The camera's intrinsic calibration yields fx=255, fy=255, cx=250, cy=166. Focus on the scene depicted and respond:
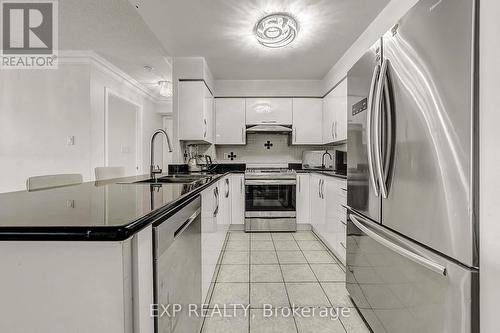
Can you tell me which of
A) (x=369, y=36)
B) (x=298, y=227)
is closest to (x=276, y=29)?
(x=369, y=36)

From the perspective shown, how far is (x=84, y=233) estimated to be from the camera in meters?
0.53

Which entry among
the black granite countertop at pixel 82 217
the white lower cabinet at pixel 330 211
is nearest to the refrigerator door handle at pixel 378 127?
the white lower cabinet at pixel 330 211

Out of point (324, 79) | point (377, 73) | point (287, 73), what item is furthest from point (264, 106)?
point (377, 73)

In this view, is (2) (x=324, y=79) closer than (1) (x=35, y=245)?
No

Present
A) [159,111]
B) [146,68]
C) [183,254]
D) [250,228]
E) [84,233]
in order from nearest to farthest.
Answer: [84,233]
[183,254]
[250,228]
[146,68]
[159,111]

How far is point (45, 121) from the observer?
3627 millimetres

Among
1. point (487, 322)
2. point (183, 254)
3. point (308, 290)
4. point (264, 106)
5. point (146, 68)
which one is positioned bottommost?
point (308, 290)

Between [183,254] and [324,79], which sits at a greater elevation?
[324,79]

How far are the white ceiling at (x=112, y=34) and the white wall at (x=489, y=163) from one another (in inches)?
103

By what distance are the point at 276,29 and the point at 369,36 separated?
2.87ft

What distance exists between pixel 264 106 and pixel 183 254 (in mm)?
3170

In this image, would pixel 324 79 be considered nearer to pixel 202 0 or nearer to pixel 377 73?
pixel 202 0

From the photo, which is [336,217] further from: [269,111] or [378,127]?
[269,111]

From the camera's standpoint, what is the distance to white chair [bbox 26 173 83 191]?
1552 millimetres
